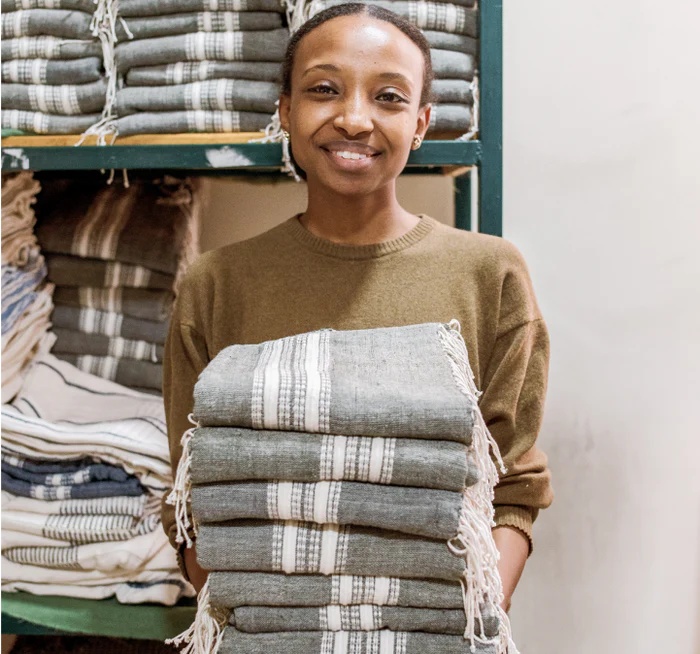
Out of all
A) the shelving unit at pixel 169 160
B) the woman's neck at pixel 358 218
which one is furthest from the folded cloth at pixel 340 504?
the shelving unit at pixel 169 160

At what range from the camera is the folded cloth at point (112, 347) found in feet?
3.59

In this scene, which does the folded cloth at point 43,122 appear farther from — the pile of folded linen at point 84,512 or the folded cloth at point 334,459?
the folded cloth at point 334,459

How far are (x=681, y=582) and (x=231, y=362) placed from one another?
39.8 inches

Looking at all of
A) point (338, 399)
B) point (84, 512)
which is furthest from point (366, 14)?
point (84, 512)

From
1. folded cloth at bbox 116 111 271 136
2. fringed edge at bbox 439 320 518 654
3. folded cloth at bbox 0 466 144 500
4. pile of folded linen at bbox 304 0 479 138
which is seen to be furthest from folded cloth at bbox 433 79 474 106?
folded cloth at bbox 0 466 144 500

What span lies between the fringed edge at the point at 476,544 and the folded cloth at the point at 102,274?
25.6 inches

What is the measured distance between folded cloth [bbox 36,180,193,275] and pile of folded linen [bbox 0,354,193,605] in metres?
0.30

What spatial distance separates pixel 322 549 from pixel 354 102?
0.49 m

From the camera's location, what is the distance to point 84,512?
0.95 meters

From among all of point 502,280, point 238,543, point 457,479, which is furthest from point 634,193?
point 238,543

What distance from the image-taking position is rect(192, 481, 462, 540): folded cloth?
21.5 inches

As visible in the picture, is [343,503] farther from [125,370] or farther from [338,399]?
[125,370]

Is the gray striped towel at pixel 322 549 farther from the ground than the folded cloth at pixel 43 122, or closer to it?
closer to it

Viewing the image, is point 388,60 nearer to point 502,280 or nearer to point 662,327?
point 502,280
